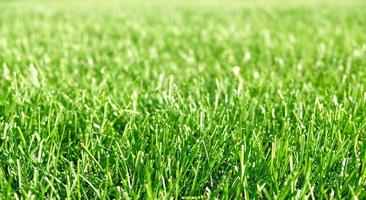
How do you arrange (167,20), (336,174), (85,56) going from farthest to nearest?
1. (167,20)
2. (85,56)
3. (336,174)

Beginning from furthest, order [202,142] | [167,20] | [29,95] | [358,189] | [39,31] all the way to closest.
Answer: [167,20] < [39,31] < [29,95] < [202,142] < [358,189]

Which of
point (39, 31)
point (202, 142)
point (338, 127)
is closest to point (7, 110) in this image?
point (202, 142)

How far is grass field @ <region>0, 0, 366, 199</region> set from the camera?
140 centimetres

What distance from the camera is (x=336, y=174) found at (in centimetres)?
143

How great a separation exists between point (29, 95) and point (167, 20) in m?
4.14

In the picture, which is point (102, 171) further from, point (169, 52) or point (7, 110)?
point (169, 52)

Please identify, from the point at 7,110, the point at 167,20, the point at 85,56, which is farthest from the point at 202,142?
the point at 167,20

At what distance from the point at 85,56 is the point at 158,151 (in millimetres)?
2060

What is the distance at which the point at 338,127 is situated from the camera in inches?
67.3

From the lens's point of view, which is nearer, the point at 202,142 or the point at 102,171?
the point at 102,171

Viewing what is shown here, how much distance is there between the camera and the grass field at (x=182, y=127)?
1.40m

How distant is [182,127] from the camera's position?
5.79 ft

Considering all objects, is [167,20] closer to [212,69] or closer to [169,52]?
[169,52]

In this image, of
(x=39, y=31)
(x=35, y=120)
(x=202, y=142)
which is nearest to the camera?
(x=202, y=142)
